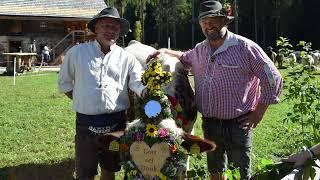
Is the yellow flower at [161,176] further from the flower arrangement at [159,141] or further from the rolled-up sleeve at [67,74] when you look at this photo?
the rolled-up sleeve at [67,74]

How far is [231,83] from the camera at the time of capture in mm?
3869

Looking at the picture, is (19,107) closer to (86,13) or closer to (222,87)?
(222,87)

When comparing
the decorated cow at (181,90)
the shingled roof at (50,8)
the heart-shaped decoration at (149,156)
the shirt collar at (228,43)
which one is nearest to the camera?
the heart-shaped decoration at (149,156)

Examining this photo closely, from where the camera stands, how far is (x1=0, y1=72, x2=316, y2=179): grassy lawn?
6.02 meters

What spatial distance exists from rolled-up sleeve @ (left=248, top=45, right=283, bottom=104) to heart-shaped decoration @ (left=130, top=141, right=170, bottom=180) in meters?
0.97

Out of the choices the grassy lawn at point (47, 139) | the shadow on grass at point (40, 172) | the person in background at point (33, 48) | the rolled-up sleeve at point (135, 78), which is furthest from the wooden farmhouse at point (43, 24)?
the rolled-up sleeve at point (135, 78)

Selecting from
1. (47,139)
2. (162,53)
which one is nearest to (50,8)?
(47,139)

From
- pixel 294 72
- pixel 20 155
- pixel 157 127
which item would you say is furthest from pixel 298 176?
pixel 20 155

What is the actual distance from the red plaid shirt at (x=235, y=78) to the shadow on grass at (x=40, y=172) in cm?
239

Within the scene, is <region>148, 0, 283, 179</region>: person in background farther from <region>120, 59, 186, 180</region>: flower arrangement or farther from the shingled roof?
the shingled roof

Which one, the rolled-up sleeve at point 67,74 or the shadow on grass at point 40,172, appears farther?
the shadow on grass at point 40,172

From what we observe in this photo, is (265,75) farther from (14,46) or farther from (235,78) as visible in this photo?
(14,46)

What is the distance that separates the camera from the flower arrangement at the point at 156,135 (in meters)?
3.29

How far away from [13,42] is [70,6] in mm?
4790
